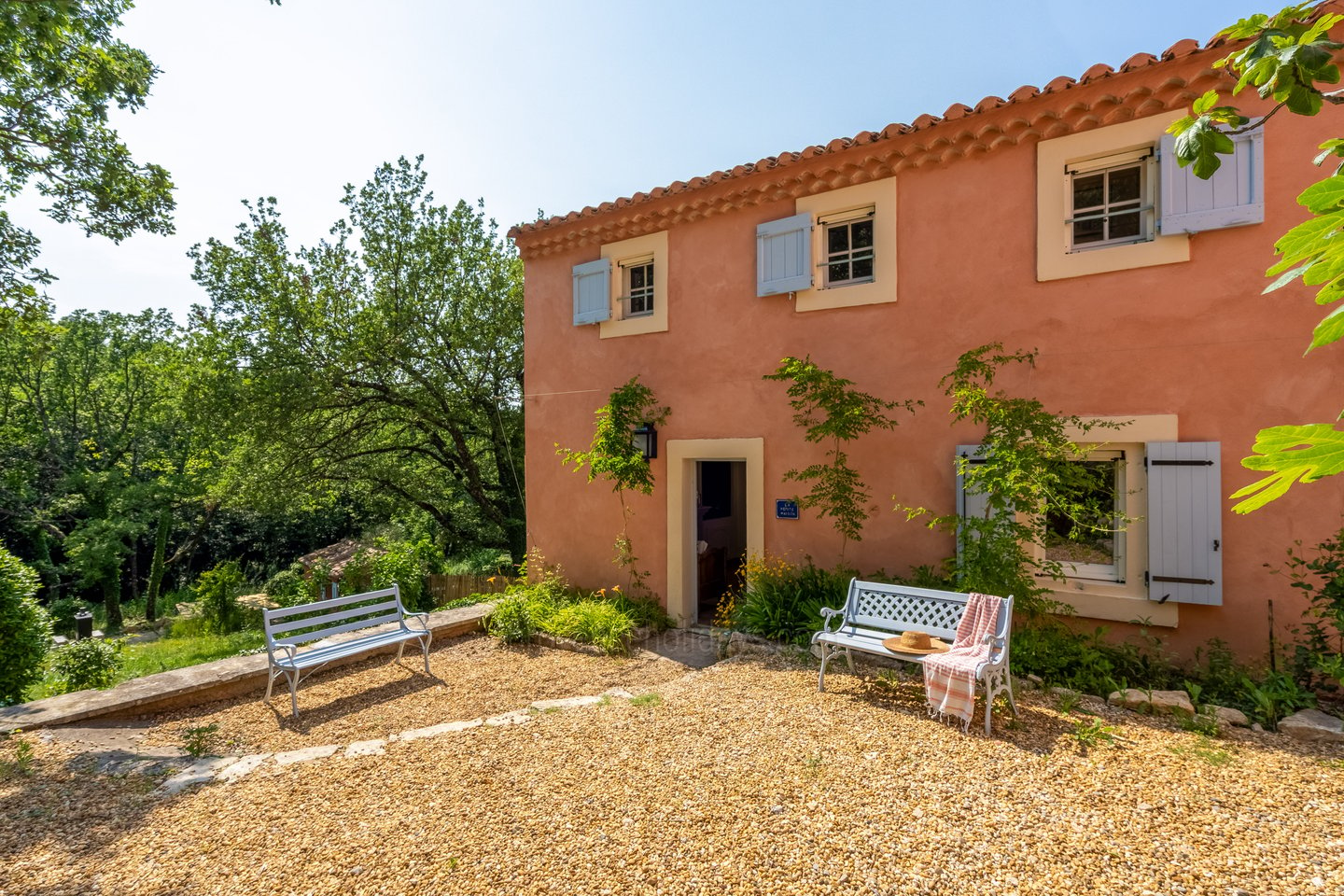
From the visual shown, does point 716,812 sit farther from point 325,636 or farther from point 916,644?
point 325,636

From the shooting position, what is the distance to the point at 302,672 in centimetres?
606

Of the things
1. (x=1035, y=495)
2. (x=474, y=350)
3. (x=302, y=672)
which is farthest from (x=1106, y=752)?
(x=474, y=350)

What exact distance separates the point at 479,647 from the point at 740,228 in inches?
234

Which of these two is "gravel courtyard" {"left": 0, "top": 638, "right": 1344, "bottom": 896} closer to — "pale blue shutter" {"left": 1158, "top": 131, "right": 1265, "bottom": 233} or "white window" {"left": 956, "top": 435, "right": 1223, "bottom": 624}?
"white window" {"left": 956, "top": 435, "right": 1223, "bottom": 624}

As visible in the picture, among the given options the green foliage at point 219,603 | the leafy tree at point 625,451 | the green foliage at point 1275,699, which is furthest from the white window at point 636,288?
the green foliage at point 219,603

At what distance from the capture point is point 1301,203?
1.00 meters

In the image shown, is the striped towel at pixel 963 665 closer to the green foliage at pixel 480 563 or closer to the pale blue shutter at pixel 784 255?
the pale blue shutter at pixel 784 255

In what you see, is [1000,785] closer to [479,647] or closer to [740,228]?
[479,647]

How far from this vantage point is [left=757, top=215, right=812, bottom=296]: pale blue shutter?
6992 mm

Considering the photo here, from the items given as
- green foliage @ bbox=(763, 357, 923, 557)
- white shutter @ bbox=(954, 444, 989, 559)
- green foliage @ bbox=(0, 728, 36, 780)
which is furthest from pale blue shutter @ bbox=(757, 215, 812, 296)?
green foliage @ bbox=(0, 728, 36, 780)

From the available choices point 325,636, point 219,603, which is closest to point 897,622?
point 325,636

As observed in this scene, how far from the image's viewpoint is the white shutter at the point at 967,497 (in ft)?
19.0

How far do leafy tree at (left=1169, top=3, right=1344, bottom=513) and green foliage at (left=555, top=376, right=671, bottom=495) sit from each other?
634 cm

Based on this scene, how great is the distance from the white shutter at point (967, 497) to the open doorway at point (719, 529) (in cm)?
332
